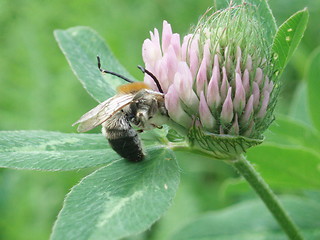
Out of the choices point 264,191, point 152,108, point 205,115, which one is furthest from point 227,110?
point 264,191

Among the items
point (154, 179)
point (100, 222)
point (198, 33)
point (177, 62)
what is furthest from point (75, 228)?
point (198, 33)

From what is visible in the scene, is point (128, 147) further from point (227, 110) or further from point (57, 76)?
point (57, 76)

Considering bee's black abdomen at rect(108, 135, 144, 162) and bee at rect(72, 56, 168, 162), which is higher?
bee at rect(72, 56, 168, 162)

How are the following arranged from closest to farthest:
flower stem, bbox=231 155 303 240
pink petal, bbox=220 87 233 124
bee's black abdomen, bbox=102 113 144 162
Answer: pink petal, bbox=220 87 233 124 < bee's black abdomen, bbox=102 113 144 162 < flower stem, bbox=231 155 303 240

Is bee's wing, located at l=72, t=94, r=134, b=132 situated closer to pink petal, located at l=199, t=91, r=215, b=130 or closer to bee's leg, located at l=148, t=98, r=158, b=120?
bee's leg, located at l=148, t=98, r=158, b=120

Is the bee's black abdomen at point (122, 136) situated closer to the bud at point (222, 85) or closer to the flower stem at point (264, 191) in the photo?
the bud at point (222, 85)

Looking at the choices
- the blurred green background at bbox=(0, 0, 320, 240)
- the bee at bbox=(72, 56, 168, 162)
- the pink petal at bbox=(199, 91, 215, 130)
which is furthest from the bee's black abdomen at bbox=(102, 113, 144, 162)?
the blurred green background at bbox=(0, 0, 320, 240)
